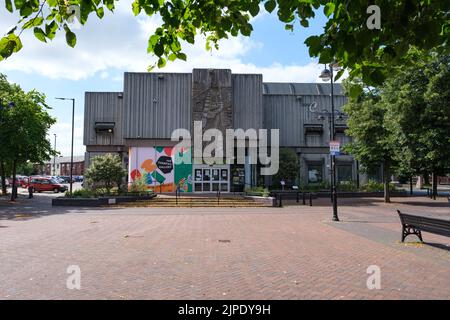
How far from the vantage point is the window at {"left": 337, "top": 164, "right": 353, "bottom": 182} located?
1569 inches

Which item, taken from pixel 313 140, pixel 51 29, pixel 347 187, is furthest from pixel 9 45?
pixel 313 140

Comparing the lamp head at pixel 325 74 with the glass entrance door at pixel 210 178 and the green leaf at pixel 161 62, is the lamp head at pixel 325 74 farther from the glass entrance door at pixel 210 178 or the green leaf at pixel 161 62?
the glass entrance door at pixel 210 178

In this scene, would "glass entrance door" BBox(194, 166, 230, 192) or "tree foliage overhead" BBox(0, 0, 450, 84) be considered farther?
"glass entrance door" BBox(194, 166, 230, 192)

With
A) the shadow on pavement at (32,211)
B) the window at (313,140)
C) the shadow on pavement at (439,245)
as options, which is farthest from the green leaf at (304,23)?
the window at (313,140)

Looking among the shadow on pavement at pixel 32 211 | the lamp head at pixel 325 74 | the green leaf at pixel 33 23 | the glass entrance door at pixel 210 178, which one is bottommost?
the shadow on pavement at pixel 32 211

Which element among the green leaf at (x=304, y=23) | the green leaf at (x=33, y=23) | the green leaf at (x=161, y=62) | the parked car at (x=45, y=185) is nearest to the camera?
the green leaf at (x=33, y=23)

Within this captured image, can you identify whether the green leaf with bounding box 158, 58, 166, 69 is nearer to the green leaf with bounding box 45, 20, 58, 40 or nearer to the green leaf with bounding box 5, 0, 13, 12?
the green leaf with bounding box 45, 20, 58, 40

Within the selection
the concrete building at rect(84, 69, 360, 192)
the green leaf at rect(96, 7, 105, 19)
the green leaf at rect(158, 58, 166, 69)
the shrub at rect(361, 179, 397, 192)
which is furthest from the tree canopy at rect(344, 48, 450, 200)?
the green leaf at rect(96, 7, 105, 19)

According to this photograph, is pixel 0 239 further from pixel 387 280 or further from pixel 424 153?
pixel 424 153

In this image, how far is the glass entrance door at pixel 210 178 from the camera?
1371 inches

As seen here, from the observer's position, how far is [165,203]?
85.8ft

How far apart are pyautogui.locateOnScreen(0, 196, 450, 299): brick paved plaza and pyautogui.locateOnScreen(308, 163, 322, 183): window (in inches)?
1022

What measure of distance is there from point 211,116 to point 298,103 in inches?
415

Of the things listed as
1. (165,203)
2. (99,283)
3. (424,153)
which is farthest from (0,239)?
(424,153)
